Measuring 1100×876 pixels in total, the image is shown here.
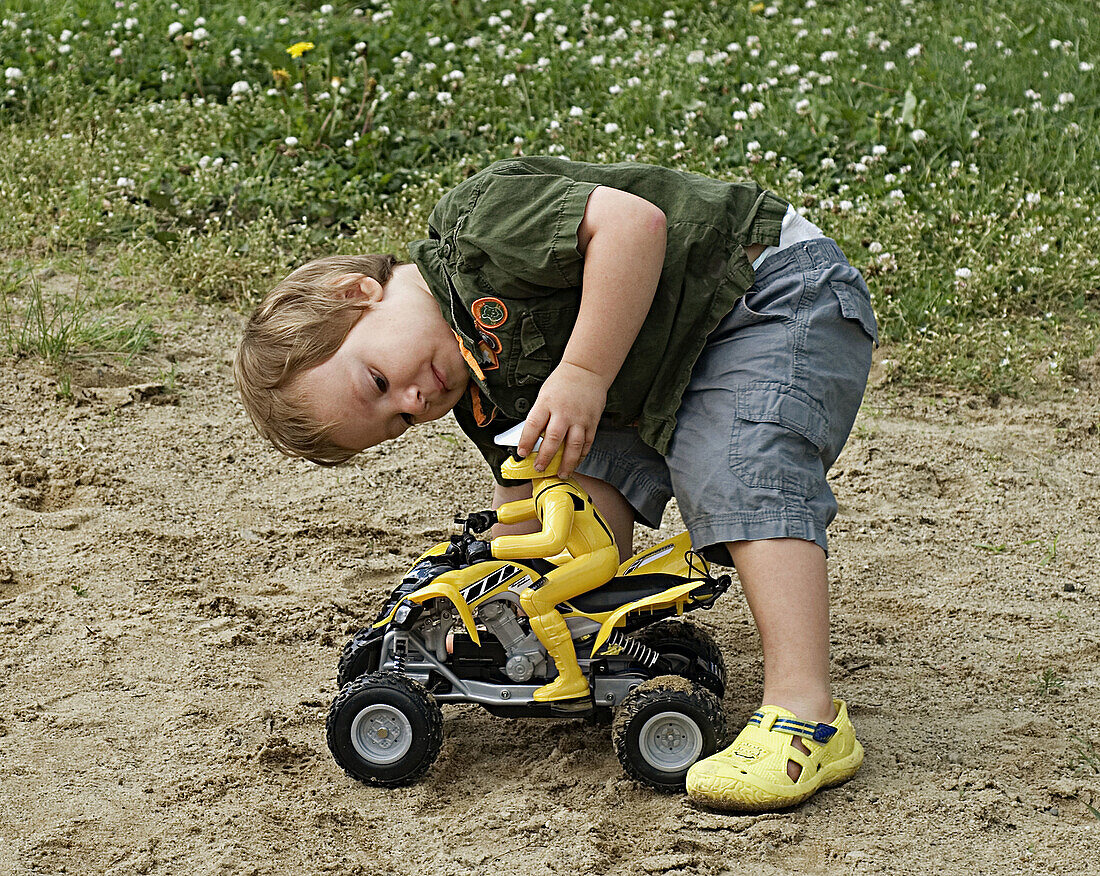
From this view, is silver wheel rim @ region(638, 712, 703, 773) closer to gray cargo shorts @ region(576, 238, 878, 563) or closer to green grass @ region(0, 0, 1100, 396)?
gray cargo shorts @ region(576, 238, 878, 563)

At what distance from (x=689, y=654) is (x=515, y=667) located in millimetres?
334

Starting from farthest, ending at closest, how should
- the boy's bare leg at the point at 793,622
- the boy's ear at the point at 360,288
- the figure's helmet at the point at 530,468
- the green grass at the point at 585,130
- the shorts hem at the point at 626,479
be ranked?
the green grass at the point at 585,130 → the shorts hem at the point at 626,479 → the boy's ear at the point at 360,288 → the figure's helmet at the point at 530,468 → the boy's bare leg at the point at 793,622

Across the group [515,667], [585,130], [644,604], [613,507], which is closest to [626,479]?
[613,507]

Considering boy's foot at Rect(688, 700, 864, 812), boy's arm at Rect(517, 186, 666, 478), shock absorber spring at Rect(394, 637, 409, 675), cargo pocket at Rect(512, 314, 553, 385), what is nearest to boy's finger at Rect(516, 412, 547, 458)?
boy's arm at Rect(517, 186, 666, 478)

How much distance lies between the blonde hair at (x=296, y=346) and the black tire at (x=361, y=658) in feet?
1.23

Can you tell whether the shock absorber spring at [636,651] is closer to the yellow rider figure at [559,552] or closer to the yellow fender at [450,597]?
the yellow rider figure at [559,552]

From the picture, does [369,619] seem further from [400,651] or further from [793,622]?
[793,622]

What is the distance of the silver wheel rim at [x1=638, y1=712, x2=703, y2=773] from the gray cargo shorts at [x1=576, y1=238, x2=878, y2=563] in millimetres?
319

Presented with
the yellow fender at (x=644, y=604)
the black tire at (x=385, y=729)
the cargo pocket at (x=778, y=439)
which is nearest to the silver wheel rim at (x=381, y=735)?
the black tire at (x=385, y=729)

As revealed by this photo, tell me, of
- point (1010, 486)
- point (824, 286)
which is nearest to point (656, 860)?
point (824, 286)

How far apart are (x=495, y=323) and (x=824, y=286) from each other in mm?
649

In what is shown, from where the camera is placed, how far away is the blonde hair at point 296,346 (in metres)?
2.32

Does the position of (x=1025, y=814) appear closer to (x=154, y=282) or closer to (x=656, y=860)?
(x=656, y=860)

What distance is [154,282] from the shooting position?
4.57 metres
